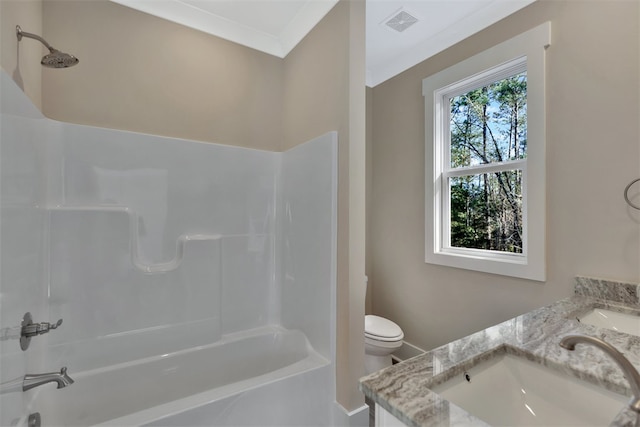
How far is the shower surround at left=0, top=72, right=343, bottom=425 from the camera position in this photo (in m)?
1.31

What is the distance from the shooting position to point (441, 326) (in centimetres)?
234

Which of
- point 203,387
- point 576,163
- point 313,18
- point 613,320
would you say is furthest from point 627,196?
point 203,387

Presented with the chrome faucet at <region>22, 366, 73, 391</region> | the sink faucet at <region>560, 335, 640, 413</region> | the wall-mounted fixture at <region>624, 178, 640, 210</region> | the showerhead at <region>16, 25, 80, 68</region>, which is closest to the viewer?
the sink faucet at <region>560, 335, 640, 413</region>

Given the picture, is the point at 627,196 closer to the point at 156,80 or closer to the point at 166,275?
the point at 166,275

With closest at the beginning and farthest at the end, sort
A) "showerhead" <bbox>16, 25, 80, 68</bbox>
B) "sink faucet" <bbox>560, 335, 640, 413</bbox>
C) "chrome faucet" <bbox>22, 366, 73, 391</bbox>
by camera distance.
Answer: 1. "sink faucet" <bbox>560, 335, 640, 413</bbox>
2. "chrome faucet" <bbox>22, 366, 73, 391</bbox>
3. "showerhead" <bbox>16, 25, 80, 68</bbox>

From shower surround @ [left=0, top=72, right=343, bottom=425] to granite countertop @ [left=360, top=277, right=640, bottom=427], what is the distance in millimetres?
908

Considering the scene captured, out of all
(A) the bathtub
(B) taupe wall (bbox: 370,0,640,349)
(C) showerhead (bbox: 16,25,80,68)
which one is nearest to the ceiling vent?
(B) taupe wall (bbox: 370,0,640,349)

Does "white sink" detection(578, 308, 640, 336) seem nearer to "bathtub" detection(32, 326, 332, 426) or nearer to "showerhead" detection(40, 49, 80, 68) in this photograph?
"bathtub" detection(32, 326, 332, 426)

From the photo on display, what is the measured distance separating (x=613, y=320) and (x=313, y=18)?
226 cm

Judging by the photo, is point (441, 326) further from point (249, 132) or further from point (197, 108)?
point (197, 108)

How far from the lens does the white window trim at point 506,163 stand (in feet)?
5.90

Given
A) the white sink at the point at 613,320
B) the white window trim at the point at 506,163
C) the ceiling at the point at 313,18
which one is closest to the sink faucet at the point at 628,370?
→ the white sink at the point at 613,320

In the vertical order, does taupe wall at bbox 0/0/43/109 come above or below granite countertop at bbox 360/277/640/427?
above

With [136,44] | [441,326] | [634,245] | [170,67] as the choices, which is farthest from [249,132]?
[634,245]
